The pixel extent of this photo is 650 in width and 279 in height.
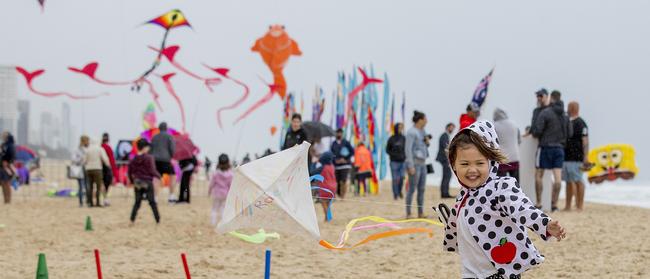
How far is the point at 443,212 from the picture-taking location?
139 inches

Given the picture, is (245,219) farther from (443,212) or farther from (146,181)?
(146,181)

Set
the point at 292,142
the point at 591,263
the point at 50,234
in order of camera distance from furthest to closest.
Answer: the point at 292,142, the point at 50,234, the point at 591,263

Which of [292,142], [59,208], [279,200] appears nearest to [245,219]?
[279,200]

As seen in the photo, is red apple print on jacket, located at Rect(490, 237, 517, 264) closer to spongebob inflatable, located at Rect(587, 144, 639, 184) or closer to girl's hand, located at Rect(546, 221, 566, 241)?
girl's hand, located at Rect(546, 221, 566, 241)

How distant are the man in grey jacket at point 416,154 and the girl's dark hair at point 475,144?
639cm

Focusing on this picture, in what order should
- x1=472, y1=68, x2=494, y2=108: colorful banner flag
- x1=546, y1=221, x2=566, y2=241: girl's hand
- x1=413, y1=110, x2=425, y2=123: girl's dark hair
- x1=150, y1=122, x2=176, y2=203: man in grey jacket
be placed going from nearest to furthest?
x1=546, y1=221, x2=566, y2=241: girl's hand < x1=413, y1=110, x2=425, y2=123: girl's dark hair < x1=472, y1=68, x2=494, y2=108: colorful banner flag < x1=150, y1=122, x2=176, y2=203: man in grey jacket

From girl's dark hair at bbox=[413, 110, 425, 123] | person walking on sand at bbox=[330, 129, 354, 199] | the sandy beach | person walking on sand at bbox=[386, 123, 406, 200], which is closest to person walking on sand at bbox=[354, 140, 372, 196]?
person walking on sand at bbox=[330, 129, 354, 199]

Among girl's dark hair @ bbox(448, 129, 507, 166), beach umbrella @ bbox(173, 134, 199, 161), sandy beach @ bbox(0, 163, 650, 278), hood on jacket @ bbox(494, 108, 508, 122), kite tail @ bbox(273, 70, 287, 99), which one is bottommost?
sandy beach @ bbox(0, 163, 650, 278)

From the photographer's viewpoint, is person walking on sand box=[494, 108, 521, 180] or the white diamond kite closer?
the white diamond kite

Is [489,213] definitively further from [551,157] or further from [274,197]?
[551,157]

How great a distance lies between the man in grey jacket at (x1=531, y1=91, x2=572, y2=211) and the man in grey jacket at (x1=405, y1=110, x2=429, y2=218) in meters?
1.67

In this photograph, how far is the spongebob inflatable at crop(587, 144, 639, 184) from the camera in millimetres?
18109

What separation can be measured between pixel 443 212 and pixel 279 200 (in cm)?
120

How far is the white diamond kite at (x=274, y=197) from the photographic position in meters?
4.33
